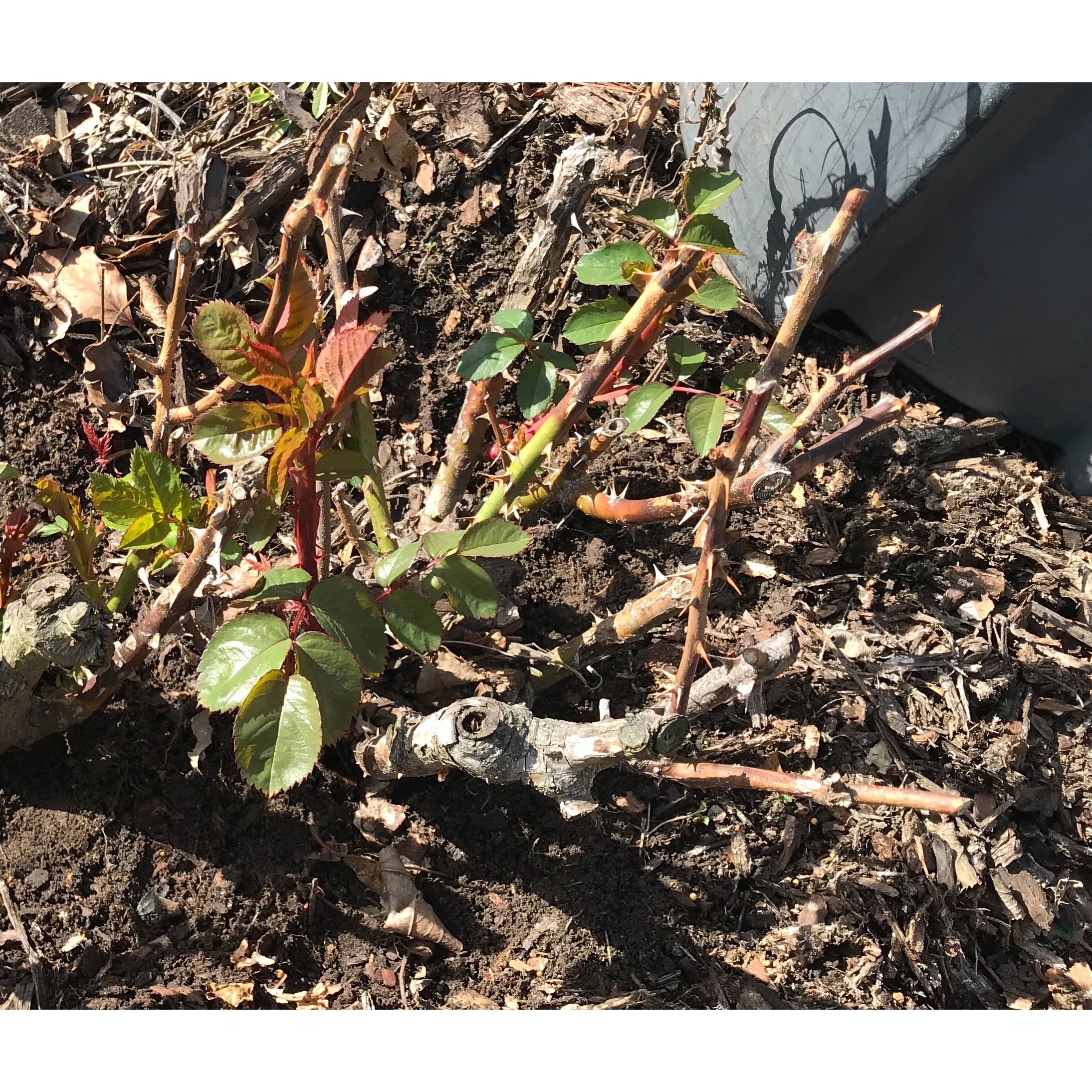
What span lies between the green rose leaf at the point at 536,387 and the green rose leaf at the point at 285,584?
42 centimetres

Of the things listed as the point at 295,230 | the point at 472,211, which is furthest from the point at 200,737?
the point at 472,211

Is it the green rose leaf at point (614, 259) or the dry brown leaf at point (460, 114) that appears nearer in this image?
the green rose leaf at point (614, 259)

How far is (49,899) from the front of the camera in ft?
4.68

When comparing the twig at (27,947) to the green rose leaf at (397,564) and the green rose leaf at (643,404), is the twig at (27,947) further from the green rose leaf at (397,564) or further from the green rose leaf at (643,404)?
the green rose leaf at (643,404)

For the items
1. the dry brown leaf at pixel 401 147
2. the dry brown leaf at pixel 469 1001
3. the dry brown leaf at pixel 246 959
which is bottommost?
the dry brown leaf at pixel 469 1001

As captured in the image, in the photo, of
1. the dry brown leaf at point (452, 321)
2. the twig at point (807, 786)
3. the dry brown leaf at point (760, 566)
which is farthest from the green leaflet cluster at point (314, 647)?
the dry brown leaf at point (452, 321)

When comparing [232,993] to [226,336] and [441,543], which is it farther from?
[226,336]

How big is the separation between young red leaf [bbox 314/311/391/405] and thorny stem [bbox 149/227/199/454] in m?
0.62

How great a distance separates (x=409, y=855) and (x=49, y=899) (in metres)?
0.59

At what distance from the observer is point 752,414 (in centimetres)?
119

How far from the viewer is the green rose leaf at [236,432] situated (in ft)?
3.17

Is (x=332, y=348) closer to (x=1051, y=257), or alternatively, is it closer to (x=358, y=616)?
(x=358, y=616)

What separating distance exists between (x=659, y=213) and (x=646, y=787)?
39.8 inches

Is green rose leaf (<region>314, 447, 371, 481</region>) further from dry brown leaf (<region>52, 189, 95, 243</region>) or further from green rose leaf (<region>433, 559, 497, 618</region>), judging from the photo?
dry brown leaf (<region>52, 189, 95, 243</region>)
